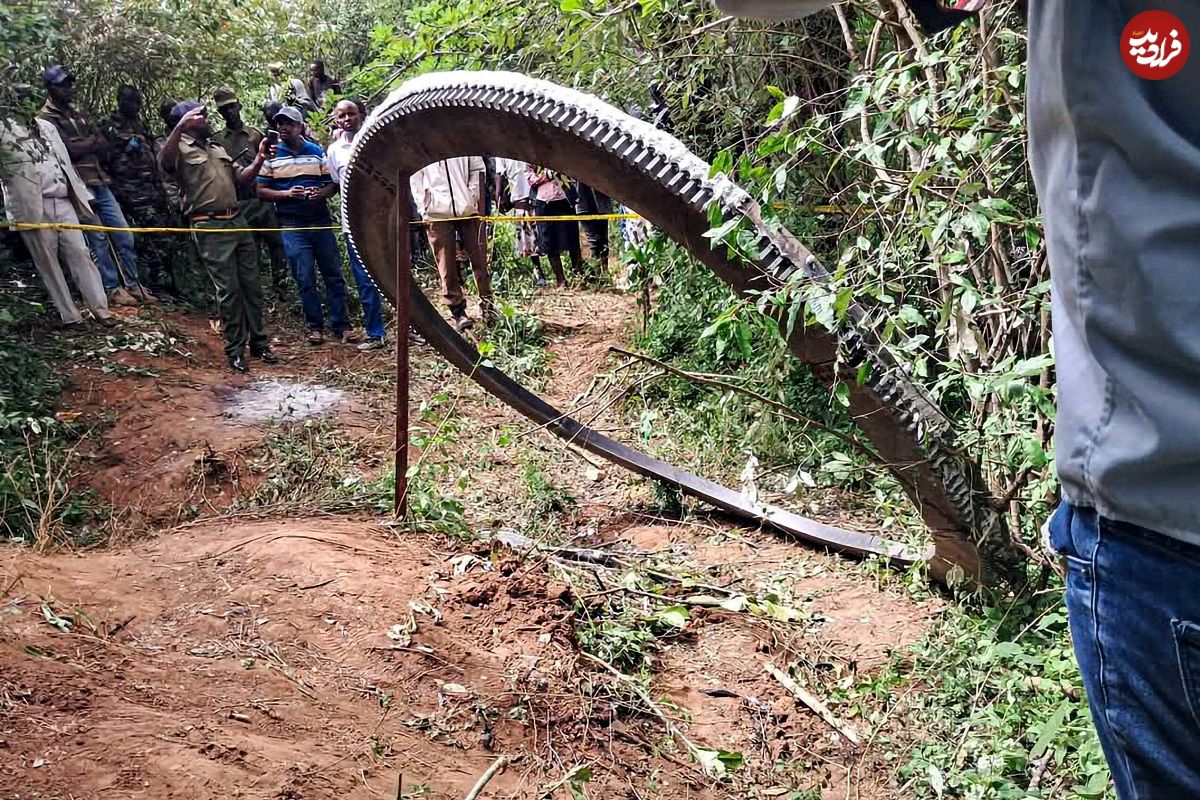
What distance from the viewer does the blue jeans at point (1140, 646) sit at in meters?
0.86

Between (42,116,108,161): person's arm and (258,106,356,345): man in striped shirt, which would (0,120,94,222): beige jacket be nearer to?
(42,116,108,161): person's arm

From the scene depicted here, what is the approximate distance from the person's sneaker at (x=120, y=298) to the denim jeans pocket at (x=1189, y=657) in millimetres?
9585

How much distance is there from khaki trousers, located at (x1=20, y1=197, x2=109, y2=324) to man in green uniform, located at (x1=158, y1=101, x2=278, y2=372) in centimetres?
95

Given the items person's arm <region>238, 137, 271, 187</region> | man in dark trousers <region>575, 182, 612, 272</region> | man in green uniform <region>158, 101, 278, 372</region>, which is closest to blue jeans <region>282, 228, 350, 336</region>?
man in green uniform <region>158, 101, 278, 372</region>

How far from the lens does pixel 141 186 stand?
30.3 ft

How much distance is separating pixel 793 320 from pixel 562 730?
1.55m

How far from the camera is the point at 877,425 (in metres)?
3.39

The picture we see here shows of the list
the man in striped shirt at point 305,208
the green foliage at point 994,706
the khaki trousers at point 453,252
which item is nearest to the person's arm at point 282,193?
the man in striped shirt at point 305,208

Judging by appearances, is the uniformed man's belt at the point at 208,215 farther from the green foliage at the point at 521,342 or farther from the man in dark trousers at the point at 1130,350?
the man in dark trousers at the point at 1130,350

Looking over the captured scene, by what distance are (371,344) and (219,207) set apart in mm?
1764

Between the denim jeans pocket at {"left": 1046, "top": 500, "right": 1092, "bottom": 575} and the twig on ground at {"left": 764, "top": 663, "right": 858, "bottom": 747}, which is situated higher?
the denim jeans pocket at {"left": 1046, "top": 500, "right": 1092, "bottom": 575}

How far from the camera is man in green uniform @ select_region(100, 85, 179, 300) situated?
9.08 meters

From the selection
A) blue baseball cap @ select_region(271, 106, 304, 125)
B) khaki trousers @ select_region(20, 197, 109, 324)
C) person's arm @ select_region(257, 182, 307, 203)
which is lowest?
khaki trousers @ select_region(20, 197, 109, 324)

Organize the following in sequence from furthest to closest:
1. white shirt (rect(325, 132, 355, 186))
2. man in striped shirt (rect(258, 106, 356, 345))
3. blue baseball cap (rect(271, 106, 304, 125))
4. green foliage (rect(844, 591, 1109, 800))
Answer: white shirt (rect(325, 132, 355, 186)) < man in striped shirt (rect(258, 106, 356, 345)) < blue baseball cap (rect(271, 106, 304, 125)) < green foliage (rect(844, 591, 1109, 800))
